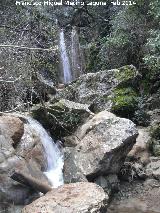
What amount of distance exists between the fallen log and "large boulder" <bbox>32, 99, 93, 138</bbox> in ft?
8.15

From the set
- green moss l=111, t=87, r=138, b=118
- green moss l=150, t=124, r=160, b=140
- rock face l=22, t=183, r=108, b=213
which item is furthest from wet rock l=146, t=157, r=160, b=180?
rock face l=22, t=183, r=108, b=213

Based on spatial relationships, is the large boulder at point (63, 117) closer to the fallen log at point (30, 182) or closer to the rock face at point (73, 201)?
the fallen log at point (30, 182)

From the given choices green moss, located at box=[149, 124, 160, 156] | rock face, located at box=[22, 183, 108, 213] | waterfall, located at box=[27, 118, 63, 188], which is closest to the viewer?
rock face, located at box=[22, 183, 108, 213]

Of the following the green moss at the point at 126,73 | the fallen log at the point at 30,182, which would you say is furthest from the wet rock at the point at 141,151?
the fallen log at the point at 30,182

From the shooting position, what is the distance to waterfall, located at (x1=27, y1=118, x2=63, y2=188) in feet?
29.8

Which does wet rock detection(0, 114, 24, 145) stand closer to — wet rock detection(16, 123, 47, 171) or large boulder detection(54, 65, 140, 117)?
wet rock detection(16, 123, 47, 171)

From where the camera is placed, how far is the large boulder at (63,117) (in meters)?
10.3

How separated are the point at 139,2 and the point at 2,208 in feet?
26.9

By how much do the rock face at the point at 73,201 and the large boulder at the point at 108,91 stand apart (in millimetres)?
3935

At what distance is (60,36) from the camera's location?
1670 centimetres

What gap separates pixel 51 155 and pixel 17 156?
1739 mm

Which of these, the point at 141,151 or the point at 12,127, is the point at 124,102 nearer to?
the point at 141,151

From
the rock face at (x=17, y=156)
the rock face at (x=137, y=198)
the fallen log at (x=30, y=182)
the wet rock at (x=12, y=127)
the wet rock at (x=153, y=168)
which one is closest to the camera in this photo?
the fallen log at (x=30, y=182)

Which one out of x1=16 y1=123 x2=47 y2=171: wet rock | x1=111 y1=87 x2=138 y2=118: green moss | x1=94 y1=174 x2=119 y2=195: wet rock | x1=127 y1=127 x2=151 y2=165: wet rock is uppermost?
x1=111 y1=87 x2=138 y2=118: green moss
